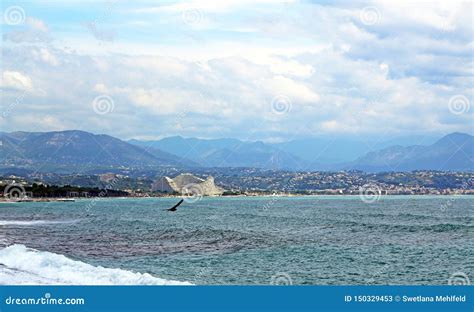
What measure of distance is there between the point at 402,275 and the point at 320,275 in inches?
161

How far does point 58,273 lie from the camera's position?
2889 cm

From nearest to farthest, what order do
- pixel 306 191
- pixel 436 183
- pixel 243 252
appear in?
pixel 243 252 < pixel 436 183 < pixel 306 191

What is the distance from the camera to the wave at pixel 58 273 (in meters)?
27.1

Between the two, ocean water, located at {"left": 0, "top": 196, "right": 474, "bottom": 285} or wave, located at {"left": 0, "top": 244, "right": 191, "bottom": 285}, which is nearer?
wave, located at {"left": 0, "top": 244, "right": 191, "bottom": 285}

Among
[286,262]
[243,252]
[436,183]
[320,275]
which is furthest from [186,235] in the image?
[436,183]

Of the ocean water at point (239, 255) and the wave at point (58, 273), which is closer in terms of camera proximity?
the wave at point (58, 273)

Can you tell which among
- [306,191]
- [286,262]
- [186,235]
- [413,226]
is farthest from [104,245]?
[306,191]

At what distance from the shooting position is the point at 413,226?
6444cm

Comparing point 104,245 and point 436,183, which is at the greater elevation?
point 436,183

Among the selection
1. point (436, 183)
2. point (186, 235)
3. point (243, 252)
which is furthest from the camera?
point (436, 183)

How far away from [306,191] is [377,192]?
855 inches

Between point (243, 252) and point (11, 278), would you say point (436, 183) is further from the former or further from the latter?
point (11, 278)

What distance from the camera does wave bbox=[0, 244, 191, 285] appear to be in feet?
88.8

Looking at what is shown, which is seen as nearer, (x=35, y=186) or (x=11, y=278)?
(x=11, y=278)
